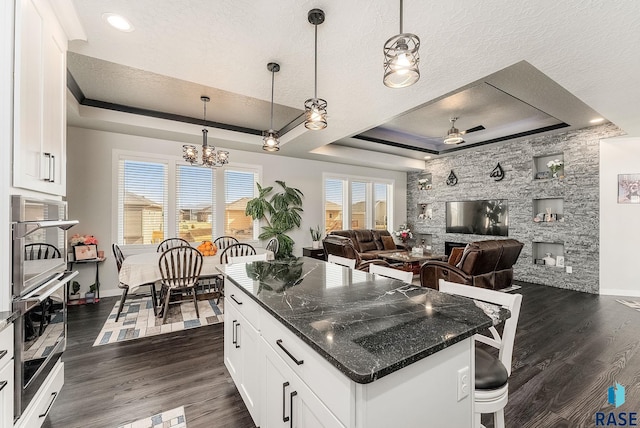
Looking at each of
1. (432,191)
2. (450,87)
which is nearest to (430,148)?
(432,191)

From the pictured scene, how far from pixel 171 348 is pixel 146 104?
11.6 feet

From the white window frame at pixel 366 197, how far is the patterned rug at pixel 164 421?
5.42 meters

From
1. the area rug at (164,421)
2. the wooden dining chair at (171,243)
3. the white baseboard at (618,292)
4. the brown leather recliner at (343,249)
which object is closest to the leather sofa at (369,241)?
the brown leather recliner at (343,249)

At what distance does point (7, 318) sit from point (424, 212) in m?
8.34

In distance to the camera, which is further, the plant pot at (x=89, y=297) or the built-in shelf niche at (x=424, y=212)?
the built-in shelf niche at (x=424, y=212)

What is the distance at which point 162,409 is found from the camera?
1.90m

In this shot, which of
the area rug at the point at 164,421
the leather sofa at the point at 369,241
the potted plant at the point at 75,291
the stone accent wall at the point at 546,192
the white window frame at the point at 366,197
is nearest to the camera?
the area rug at the point at 164,421

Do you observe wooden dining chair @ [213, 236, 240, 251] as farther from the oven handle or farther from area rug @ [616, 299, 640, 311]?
area rug @ [616, 299, 640, 311]

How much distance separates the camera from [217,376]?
2291 mm

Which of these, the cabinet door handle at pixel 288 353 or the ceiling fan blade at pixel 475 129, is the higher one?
the ceiling fan blade at pixel 475 129

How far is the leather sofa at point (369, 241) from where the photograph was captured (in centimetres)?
654

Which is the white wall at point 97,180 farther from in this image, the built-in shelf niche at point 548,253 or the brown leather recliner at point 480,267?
the built-in shelf niche at point 548,253

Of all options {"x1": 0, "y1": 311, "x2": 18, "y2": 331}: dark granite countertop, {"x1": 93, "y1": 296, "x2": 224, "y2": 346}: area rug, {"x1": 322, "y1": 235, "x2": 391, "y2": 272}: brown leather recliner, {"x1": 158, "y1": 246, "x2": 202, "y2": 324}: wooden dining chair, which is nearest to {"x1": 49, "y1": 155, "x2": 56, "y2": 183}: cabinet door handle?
{"x1": 0, "y1": 311, "x2": 18, "y2": 331}: dark granite countertop

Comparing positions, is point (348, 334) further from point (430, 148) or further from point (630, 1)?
point (430, 148)
